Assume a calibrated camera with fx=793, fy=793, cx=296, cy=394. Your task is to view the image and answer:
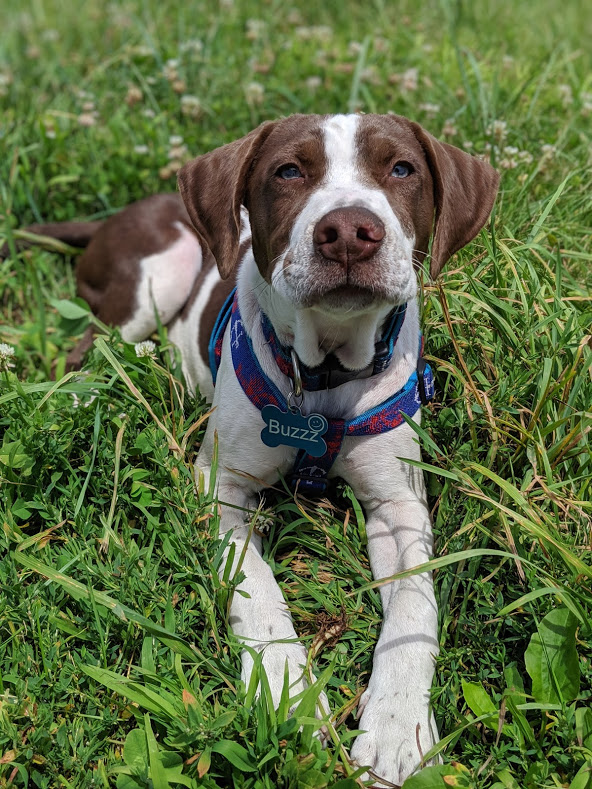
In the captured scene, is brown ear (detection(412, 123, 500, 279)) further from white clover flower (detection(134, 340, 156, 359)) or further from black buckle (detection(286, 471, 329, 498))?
white clover flower (detection(134, 340, 156, 359))

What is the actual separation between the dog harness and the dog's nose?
0.46 meters

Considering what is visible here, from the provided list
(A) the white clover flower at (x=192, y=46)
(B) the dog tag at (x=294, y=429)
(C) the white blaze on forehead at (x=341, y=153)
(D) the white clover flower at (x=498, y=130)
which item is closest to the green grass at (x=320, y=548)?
(D) the white clover flower at (x=498, y=130)

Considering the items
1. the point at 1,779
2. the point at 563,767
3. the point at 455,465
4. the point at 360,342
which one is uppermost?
the point at 360,342

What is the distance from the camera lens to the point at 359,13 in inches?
233

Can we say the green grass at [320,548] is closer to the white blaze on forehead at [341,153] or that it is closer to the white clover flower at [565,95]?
the white clover flower at [565,95]

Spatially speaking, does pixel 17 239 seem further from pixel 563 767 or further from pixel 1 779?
pixel 563 767

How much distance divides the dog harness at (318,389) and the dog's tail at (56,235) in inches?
75.3

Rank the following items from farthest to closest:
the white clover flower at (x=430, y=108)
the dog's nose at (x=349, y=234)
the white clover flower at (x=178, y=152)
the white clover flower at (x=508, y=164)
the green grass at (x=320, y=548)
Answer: the white clover flower at (x=178, y=152) → the white clover flower at (x=430, y=108) → the white clover flower at (x=508, y=164) → the dog's nose at (x=349, y=234) → the green grass at (x=320, y=548)

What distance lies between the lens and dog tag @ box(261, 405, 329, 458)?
8.39 ft

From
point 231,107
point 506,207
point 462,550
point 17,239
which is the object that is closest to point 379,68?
point 231,107

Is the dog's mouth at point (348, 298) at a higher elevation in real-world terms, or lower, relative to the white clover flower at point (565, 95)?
lower

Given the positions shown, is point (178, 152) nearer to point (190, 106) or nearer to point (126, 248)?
point (190, 106)

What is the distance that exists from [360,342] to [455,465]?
1.60 ft

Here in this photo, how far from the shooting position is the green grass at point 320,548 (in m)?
2.02
